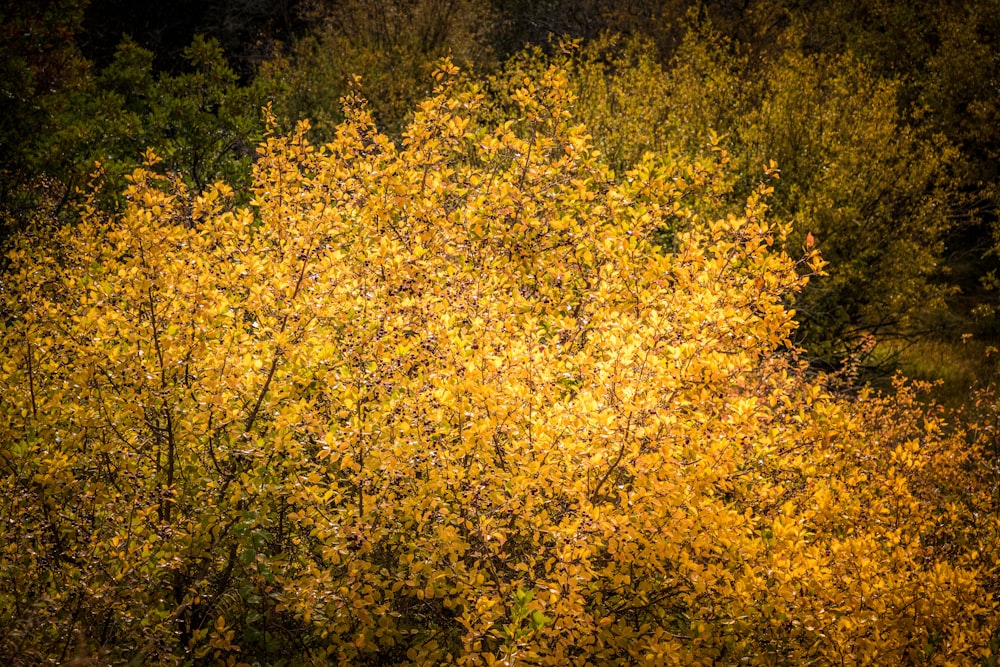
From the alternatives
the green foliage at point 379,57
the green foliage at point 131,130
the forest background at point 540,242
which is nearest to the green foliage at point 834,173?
the forest background at point 540,242

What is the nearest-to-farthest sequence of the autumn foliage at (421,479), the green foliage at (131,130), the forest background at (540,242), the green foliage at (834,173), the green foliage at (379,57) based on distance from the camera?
the autumn foliage at (421,479), the forest background at (540,242), the green foliage at (131,130), the green foliage at (834,173), the green foliage at (379,57)

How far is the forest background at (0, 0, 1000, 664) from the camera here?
12.1 ft

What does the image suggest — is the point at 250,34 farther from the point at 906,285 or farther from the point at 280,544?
the point at 280,544

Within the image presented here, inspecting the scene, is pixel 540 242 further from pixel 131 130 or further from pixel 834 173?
pixel 834 173

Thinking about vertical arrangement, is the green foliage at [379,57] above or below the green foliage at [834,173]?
above

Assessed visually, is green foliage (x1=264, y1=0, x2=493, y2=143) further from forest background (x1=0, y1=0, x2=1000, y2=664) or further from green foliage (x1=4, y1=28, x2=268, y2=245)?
green foliage (x1=4, y1=28, x2=268, y2=245)

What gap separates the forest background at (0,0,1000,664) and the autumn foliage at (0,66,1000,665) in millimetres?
40

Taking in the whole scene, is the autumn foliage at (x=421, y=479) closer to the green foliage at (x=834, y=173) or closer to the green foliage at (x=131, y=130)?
the green foliage at (x=131, y=130)

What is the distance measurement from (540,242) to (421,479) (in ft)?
6.88

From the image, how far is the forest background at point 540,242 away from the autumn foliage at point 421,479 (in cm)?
4

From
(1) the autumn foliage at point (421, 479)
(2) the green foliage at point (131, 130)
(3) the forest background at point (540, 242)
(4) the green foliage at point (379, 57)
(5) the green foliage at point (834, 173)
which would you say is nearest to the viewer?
(1) the autumn foliage at point (421, 479)

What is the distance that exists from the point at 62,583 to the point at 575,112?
11.6m

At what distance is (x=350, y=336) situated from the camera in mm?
4422

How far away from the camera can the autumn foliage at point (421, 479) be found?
353cm
